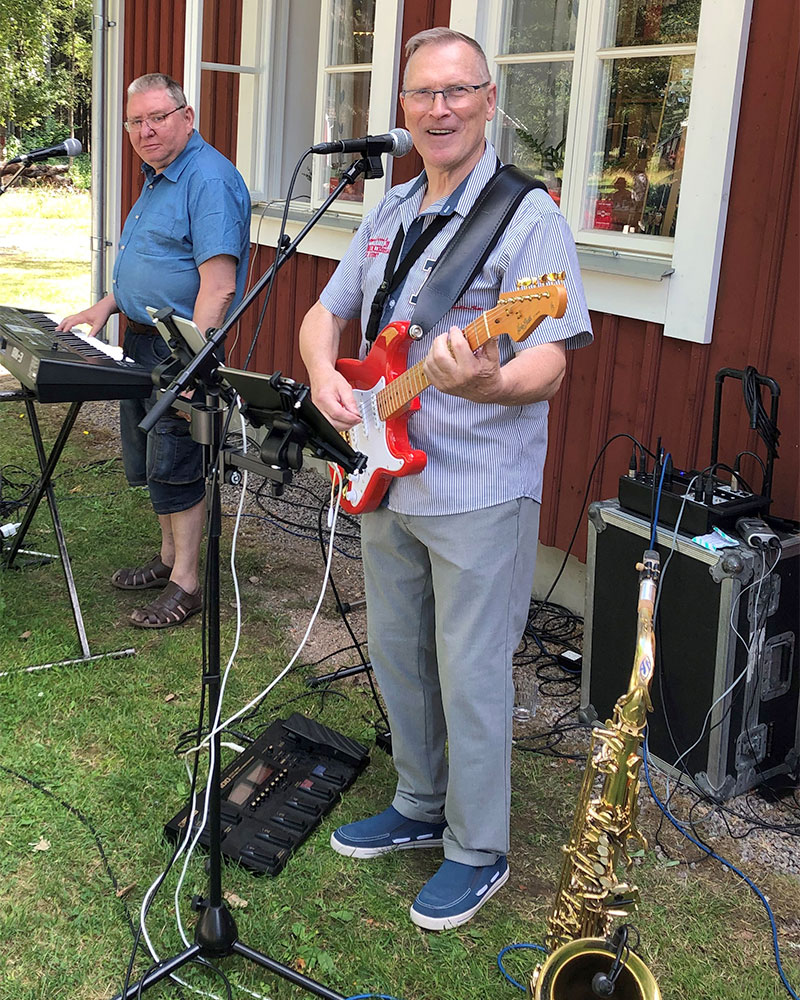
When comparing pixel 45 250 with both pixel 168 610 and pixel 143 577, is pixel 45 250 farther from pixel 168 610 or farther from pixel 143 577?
pixel 168 610

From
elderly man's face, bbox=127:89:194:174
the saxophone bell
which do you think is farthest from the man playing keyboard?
the saxophone bell

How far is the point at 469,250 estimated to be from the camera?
2.28 meters

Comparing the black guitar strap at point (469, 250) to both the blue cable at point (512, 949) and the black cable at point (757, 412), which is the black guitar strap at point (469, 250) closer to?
the black cable at point (757, 412)

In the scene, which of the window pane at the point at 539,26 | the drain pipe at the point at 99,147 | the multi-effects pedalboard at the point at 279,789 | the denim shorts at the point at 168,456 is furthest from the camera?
the drain pipe at the point at 99,147

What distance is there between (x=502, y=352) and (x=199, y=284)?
192 centimetres

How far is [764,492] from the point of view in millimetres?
3162

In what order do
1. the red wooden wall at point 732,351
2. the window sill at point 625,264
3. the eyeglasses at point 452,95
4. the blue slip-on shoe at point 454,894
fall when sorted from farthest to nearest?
the window sill at point 625,264 < the red wooden wall at point 732,351 < the blue slip-on shoe at point 454,894 < the eyeglasses at point 452,95

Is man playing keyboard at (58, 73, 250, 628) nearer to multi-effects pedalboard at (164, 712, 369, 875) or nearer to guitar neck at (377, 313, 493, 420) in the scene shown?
multi-effects pedalboard at (164, 712, 369, 875)

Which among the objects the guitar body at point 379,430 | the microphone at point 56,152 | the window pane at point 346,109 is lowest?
the guitar body at point 379,430

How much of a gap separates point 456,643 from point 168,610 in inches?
75.8

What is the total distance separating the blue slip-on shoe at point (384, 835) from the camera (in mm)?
2754

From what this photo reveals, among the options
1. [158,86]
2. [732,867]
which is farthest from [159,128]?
[732,867]

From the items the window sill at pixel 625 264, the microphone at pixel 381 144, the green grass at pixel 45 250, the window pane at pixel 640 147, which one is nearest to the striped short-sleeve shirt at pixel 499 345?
the microphone at pixel 381 144

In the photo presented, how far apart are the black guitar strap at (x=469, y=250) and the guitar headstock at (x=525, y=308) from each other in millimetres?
231
